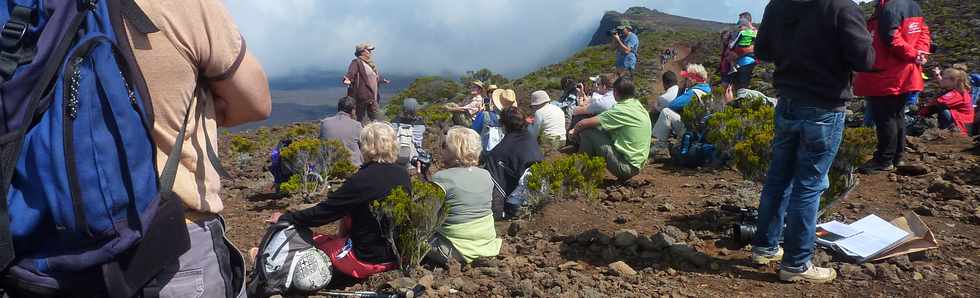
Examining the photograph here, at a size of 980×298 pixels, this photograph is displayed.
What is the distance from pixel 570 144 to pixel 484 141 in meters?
1.63

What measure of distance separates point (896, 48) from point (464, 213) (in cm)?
335

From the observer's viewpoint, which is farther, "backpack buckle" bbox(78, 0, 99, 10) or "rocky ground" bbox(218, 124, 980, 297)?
"rocky ground" bbox(218, 124, 980, 297)

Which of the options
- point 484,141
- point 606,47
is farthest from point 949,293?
point 606,47

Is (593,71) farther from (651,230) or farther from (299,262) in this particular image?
(299,262)

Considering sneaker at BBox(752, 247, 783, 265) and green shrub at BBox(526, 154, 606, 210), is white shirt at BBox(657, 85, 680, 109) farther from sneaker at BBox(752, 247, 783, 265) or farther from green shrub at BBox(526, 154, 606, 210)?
sneaker at BBox(752, 247, 783, 265)

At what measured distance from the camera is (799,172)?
3.14 metres

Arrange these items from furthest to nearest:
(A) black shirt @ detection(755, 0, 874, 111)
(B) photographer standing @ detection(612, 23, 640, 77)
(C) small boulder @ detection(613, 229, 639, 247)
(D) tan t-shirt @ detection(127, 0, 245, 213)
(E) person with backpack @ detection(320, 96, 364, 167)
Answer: (B) photographer standing @ detection(612, 23, 640, 77) → (E) person with backpack @ detection(320, 96, 364, 167) → (C) small boulder @ detection(613, 229, 639, 247) → (A) black shirt @ detection(755, 0, 874, 111) → (D) tan t-shirt @ detection(127, 0, 245, 213)

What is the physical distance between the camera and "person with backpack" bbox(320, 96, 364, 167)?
6.65 meters

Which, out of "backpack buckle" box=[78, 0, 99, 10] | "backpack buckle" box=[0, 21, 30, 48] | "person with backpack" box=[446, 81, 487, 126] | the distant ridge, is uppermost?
"backpack buckle" box=[78, 0, 99, 10]

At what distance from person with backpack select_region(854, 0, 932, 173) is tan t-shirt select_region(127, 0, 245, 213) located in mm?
4458

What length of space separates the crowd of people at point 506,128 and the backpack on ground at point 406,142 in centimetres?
2

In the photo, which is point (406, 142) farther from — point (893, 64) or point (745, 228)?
point (893, 64)

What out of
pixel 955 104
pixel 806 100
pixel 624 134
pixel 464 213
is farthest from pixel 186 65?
pixel 955 104

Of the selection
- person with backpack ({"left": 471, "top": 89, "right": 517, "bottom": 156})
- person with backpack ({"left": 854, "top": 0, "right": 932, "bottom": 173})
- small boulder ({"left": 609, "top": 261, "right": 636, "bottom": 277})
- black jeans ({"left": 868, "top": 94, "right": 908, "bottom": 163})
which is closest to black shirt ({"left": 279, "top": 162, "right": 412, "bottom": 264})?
small boulder ({"left": 609, "top": 261, "right": 636, "bottom": 277})
